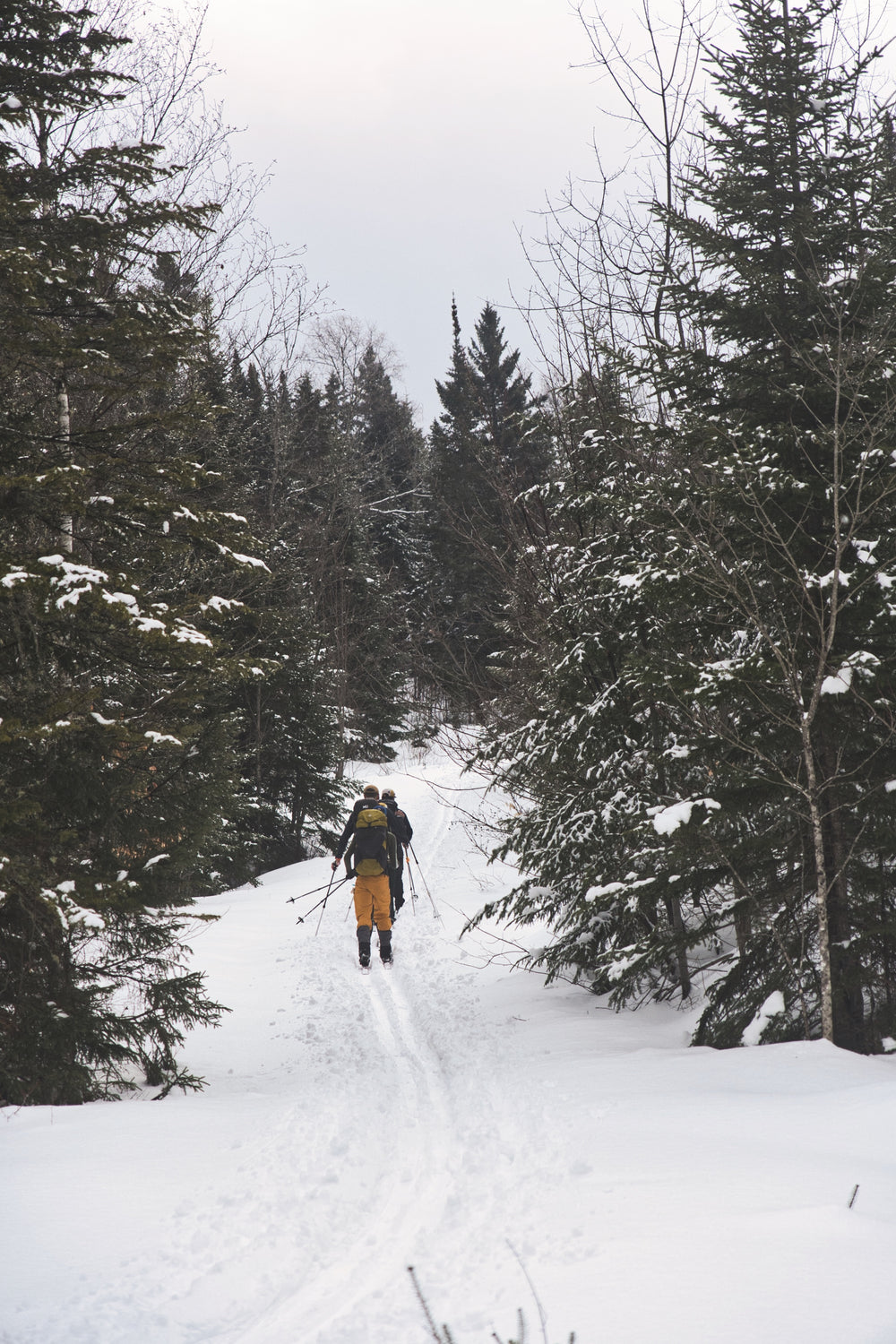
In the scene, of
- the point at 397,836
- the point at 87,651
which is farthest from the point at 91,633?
the point at 397,836

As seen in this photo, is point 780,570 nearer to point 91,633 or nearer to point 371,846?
point 91,633

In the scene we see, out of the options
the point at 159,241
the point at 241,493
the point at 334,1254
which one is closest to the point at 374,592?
the point at 241,493

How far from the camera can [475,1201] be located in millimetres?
4266

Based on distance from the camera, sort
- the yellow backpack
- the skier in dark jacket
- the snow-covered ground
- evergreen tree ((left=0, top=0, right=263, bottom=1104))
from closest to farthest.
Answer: the snow-covered ground
evergreen tree ((left=0, top=0, right=263, bottom=1104))
the yellow backpack
the skier in dark jacket

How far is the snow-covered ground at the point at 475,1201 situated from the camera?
3168 mm

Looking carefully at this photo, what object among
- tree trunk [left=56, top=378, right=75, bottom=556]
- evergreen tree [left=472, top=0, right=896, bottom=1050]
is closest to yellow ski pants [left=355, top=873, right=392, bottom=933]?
evergreen tree [left=472, top=0, right=896, bottom=1050]

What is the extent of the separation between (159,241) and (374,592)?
53.3 ft

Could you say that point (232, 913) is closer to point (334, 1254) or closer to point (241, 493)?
point (241, 493)

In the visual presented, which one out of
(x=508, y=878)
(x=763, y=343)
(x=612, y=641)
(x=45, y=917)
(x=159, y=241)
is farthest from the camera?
(x=508, y=878)

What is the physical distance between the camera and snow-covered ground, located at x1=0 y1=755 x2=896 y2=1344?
10.4 ft

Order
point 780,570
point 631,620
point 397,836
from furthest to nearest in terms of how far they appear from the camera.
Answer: point 397,836 → point 631,620 → point 780,570

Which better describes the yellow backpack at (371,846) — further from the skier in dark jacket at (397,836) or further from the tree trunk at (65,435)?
the tree trunk at (65,435)

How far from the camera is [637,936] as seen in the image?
8.11 m

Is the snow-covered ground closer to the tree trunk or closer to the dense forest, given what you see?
the dense forest
